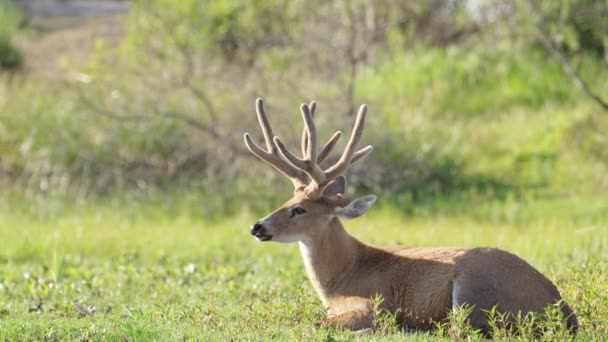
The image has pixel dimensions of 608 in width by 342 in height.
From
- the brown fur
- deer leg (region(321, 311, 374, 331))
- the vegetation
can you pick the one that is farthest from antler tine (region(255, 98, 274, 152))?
the vegetation

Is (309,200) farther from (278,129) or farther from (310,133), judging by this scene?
(278,129)

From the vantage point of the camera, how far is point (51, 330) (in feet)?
22.1

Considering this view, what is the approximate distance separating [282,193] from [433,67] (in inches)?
222

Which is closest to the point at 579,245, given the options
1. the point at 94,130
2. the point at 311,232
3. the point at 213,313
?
the point at 311,232

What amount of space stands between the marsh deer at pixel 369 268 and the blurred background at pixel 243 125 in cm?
645

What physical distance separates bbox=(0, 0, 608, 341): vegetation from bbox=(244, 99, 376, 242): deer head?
2667 millimetres

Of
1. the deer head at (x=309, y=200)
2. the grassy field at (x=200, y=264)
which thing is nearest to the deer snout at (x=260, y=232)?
the deer head at (x=309, y=200)

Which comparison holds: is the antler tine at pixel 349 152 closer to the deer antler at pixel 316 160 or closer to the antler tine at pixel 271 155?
the deer antler at pixel 316 160

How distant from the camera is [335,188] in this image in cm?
827

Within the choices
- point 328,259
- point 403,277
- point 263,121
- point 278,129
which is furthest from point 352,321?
point 278,129

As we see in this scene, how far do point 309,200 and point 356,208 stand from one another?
39cm

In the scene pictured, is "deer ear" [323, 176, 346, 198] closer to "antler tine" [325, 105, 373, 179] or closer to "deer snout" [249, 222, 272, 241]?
"antler tine" [325, 105, 373, 179]

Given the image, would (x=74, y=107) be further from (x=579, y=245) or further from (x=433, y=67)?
(x=579, y=245)

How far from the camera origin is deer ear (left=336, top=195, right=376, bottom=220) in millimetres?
7723
